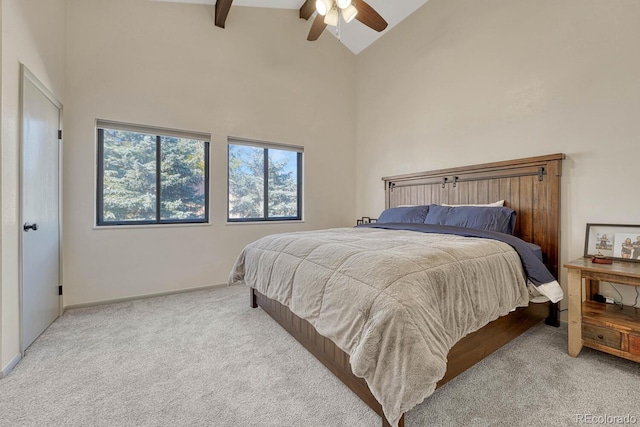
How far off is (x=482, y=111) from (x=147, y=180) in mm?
3945

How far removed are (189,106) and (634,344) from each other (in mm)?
4473

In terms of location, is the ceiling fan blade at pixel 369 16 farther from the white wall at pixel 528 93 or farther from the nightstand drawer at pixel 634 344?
the nightstand drawer at pixel 634 344

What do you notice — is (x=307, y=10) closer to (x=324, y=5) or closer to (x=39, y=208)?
(x=324, y=5)

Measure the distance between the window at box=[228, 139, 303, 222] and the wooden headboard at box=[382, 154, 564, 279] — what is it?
199cm

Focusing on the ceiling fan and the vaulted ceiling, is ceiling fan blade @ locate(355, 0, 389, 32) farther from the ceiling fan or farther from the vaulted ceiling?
the vaulted ceiling

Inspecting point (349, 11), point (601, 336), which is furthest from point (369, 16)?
point (601, 336)

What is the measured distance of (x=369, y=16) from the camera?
2.75m

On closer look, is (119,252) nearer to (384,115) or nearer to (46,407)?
(46,407)

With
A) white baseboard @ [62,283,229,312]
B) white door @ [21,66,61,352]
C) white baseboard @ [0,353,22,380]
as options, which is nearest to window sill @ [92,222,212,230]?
white door @ [21,66,61,352]

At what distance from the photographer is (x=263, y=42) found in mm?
3955

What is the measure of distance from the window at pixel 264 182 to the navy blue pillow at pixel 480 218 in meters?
2.20

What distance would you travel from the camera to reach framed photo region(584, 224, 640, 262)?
2059 mm

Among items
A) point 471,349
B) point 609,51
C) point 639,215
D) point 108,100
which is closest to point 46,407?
point 471,349

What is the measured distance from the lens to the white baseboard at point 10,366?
5.54 ft
